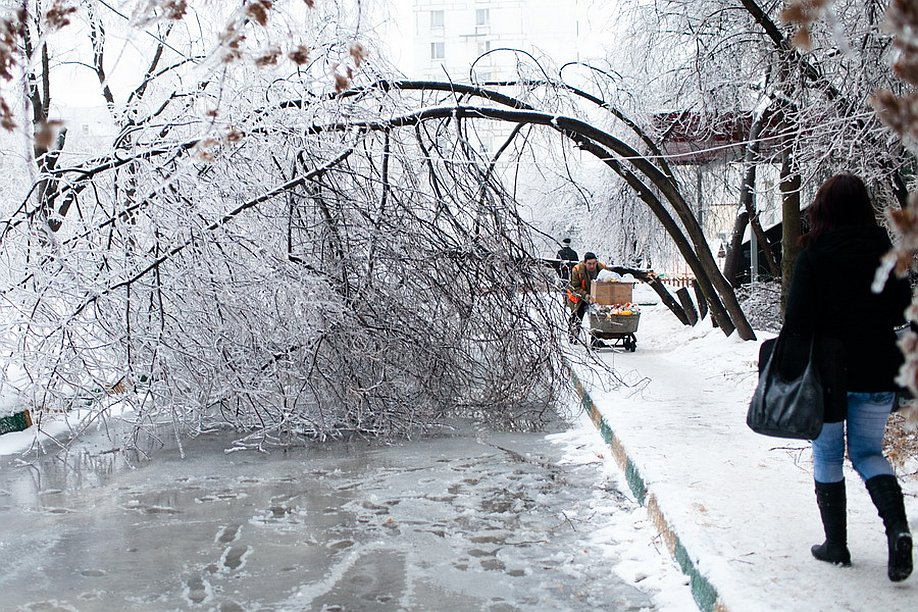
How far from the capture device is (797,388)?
162 inches

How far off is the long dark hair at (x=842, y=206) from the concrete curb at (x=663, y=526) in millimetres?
1655

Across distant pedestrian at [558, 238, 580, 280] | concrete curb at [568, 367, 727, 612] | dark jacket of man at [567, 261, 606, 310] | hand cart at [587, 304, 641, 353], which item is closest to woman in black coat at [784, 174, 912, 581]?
concrete curb at [568, 367, 727, 612]

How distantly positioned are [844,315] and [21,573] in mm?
4297

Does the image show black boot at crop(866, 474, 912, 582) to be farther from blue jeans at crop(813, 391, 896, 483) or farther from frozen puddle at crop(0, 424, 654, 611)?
frozen puddle at crop(0, 424, 654, 611)

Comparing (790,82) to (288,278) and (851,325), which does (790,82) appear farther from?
(851,325)

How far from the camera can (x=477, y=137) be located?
9000 millimetres

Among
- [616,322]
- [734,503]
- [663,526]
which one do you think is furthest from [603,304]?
[663,526]

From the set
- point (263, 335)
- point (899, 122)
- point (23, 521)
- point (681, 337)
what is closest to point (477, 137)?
point (263, 335)

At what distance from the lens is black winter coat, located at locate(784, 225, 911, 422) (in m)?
4.09

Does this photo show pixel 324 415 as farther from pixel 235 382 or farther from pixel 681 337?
pixel 681 337

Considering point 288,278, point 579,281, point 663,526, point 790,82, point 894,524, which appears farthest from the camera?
point 579,281

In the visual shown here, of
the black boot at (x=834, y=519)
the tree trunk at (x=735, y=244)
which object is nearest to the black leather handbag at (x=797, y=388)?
the black boot at (x=834, y=519)

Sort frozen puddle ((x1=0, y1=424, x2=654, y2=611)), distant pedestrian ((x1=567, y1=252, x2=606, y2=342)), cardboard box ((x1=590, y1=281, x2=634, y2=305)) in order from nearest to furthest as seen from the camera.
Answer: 1. frozen puddle ((x1=0, y1=424, x2=654, y2=611))
2. distant pedestrian ((x1=567, y1=252, x2=606, y2=342))
3. cardboard box ((x1=590, y1=281, x2=634, y2=305))

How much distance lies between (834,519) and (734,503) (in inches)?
48.0
